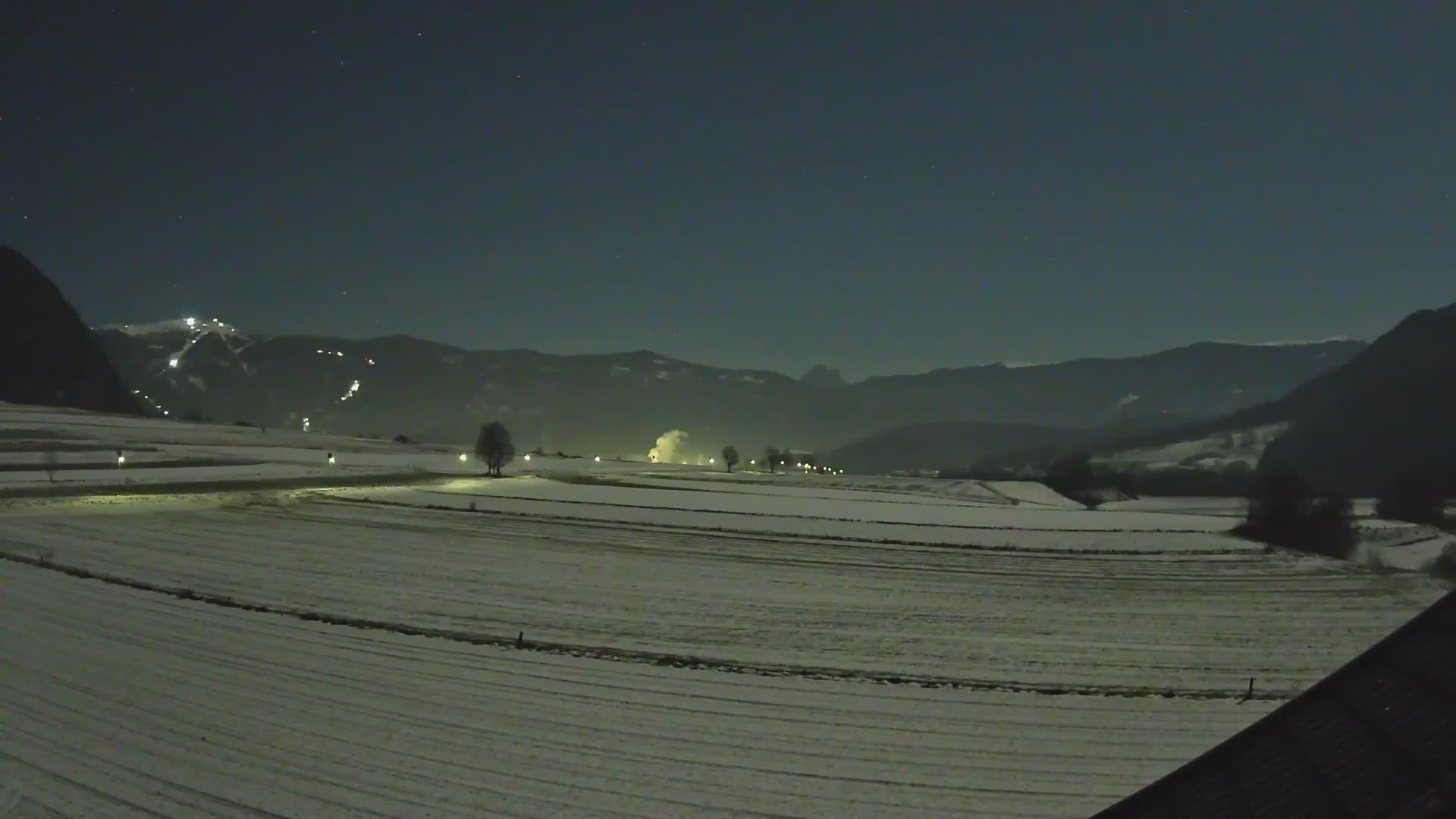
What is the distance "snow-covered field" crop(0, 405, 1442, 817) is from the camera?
14500mm

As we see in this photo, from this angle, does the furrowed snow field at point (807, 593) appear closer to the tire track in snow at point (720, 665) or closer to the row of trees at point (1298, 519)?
the tire track in snow at point (720, 665)

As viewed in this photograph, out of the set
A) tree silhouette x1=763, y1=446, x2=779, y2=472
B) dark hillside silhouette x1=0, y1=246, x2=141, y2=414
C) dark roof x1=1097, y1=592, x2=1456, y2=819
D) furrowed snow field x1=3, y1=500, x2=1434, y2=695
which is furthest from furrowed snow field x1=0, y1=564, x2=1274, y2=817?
dark hillside silhouette x1=0, y1=246, x2=141, y2=414

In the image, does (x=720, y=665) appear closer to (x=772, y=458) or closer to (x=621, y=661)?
(x=621, y=661)

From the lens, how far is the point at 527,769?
49.2 ft

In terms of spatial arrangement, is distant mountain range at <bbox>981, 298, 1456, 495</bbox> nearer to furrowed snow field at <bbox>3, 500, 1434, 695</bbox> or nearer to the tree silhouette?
the tree silhouette

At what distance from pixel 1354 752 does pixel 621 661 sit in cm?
2043

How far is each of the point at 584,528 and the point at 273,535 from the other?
16.7 meters

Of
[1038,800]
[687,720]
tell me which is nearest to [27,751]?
[687,720]

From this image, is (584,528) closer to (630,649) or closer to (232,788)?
(630,649)

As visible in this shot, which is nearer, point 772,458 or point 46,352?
point 772,458

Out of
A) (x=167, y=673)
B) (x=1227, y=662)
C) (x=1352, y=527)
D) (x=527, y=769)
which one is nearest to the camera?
(x=527, y=769)

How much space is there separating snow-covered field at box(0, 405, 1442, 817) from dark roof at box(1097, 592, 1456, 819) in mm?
11319

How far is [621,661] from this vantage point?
72.2ft

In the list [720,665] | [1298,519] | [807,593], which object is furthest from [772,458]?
[720,665]
